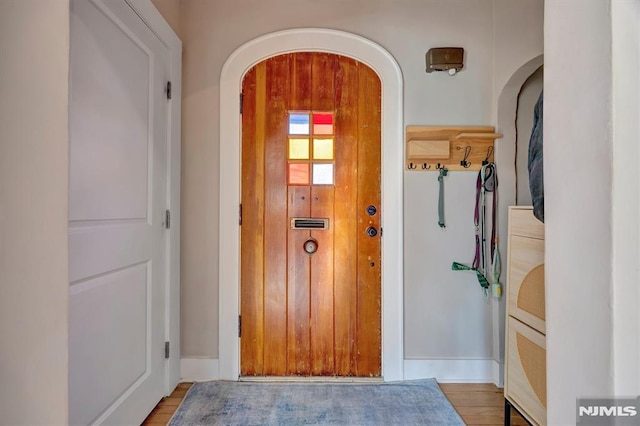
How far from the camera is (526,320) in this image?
1433 mm

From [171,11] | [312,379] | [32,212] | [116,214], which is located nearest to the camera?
[32,212]

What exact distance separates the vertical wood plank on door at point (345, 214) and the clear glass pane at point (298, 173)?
20 cm

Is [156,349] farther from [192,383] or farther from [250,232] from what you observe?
[250,232]

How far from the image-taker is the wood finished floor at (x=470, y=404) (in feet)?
5.56

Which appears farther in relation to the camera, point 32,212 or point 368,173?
point 368,173

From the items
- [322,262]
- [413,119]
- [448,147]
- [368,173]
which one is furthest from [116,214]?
[448,147]

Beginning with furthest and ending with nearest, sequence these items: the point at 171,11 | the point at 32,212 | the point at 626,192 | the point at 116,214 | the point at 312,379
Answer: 1. the point at 312,379
2. the point at 171,11
3. the point at 116,214
4. the point at 32,212
5. the point at 626,192

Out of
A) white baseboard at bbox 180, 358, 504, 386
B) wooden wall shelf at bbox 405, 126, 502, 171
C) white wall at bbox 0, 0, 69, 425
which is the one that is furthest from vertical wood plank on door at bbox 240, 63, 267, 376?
white wall at bbox 0, 0, 69, 425

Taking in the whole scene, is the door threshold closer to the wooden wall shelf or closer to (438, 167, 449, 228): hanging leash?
(438, 167, 449, 228): hanging leash

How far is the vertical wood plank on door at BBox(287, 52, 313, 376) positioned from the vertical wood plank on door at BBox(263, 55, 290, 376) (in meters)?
0.04

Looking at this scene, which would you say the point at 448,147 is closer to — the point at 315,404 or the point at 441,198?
the point at 441,198

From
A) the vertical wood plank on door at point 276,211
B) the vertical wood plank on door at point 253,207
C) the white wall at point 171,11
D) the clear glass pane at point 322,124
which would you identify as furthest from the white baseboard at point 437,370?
the white wall at point 171,11

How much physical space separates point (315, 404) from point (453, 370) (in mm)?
916

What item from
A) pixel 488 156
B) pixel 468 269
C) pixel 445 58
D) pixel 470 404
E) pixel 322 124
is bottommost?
pixel 470 404
